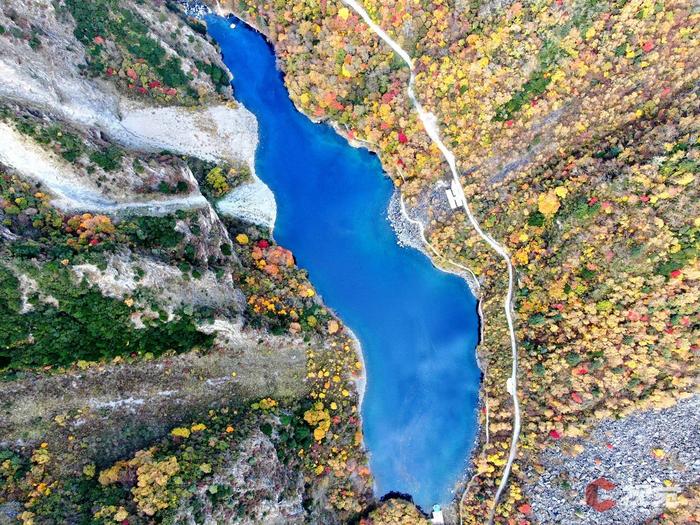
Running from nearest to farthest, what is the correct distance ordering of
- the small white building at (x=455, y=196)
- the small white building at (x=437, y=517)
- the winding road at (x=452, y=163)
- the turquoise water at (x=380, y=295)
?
1. the winding road at (x=452, y=163)
2. the small white building at (x=437, y=517)
3. the small white building at (x=455, y=196)
4. the turquoise water at (x=380, y=295)

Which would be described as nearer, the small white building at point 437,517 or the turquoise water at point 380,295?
the small white building at point 437,517

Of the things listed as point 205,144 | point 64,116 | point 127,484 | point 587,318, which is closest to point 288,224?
point 205,144

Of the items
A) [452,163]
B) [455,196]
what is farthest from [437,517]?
[452,163]

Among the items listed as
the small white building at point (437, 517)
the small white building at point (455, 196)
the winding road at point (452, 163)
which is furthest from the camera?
the small white building at point (455, 196)

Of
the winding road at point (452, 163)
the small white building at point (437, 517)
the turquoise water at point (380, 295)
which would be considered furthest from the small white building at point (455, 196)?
the small white building at point (437, 517)

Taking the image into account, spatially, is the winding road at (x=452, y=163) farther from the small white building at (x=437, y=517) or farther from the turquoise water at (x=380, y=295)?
the small white building at (x=437, y=517)

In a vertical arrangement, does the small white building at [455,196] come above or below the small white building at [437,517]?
above

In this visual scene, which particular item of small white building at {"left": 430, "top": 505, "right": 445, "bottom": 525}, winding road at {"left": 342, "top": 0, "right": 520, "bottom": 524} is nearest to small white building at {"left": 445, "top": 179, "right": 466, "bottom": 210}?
winding road at {"left": 342, "top": 0, "right": 520, "bottom": 524}

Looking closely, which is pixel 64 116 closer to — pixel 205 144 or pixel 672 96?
pixel 205 144

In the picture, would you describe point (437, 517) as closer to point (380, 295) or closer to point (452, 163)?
point (380, 295)
